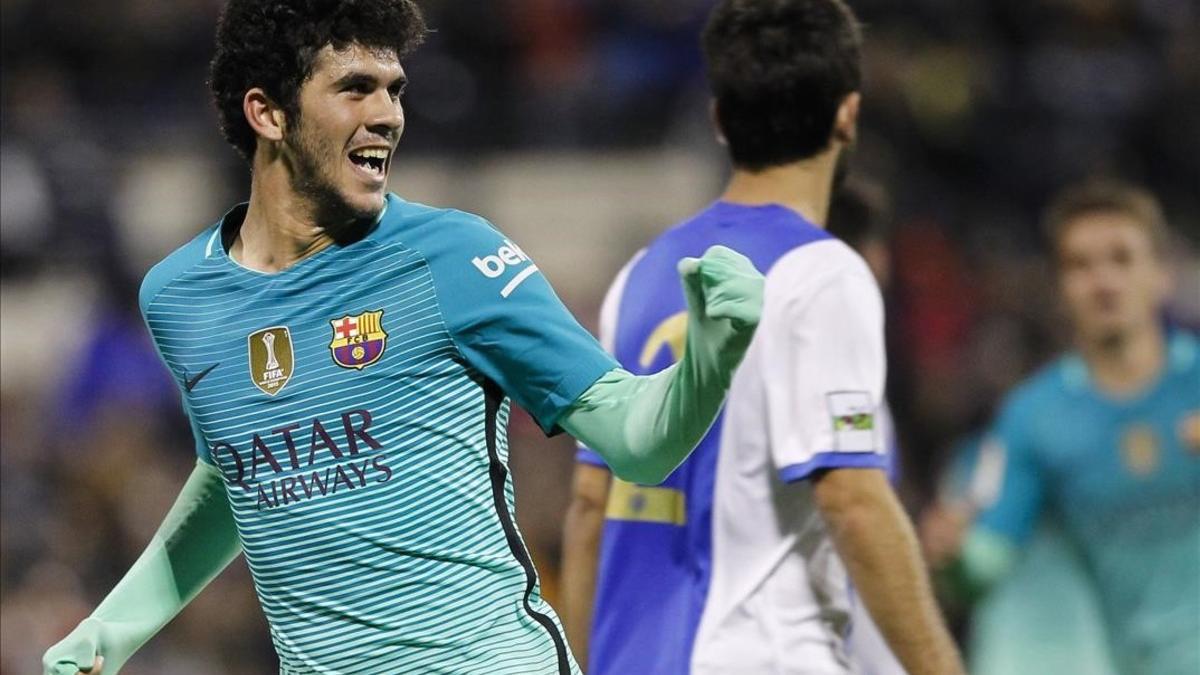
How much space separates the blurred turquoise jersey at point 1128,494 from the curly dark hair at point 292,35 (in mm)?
3538

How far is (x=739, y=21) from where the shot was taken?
4398mm

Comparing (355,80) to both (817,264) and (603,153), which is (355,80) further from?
(603,153)

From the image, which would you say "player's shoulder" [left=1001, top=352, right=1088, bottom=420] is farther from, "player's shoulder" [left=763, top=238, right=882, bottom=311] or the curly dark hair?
the curly dark hair

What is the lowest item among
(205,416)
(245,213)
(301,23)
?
(205,416)

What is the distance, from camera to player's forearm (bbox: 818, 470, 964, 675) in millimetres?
3811

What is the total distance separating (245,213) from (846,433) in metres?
1.23

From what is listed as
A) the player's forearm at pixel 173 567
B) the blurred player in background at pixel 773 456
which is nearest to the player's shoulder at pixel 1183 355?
the blurred player in background at pixel 773 456

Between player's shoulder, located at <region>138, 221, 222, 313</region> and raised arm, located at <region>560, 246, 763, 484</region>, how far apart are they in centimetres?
76

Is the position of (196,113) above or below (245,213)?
below

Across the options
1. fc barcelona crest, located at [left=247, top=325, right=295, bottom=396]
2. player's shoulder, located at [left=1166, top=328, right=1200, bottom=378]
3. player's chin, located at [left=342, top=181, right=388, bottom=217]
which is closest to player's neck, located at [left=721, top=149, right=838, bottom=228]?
player's chin, located at [left=342, top=181, right=388, bottom=217]

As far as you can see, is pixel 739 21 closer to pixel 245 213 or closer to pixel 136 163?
pixel 245 213

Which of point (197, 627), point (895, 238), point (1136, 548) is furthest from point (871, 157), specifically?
point (1136, 548)

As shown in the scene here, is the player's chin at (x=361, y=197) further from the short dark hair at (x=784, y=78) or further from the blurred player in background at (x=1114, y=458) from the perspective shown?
the blurred player in background at (x=1114, y=458)

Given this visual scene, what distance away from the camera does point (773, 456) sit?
4016mm
